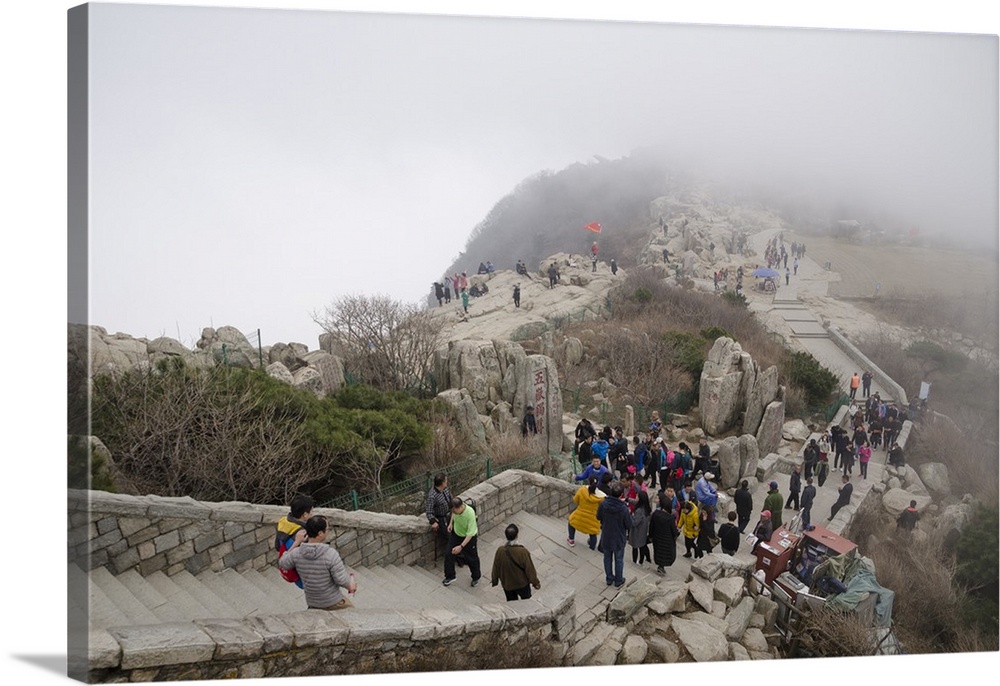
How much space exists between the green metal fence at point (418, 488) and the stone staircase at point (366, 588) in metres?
1.04

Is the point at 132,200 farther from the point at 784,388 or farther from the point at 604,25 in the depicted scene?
the point at 784,388

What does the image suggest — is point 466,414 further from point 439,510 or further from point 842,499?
point 842,499

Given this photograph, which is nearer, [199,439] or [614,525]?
[614,525]

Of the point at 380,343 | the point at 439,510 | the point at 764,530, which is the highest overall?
the point at 380,343

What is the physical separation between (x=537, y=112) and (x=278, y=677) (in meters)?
9.03

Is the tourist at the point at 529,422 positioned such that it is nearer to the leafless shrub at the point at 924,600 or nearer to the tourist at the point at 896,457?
the leafless shrub at the point at 924,600

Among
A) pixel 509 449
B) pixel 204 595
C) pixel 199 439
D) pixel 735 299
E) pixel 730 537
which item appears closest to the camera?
pixel 204 595

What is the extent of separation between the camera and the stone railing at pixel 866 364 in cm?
1432

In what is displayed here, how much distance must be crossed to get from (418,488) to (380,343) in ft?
22.4

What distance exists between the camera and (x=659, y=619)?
7.94 meters

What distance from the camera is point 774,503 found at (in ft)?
35.4


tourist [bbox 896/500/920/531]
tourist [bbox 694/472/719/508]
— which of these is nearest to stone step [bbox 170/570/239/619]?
tourist [bbox 694/472/719/508]

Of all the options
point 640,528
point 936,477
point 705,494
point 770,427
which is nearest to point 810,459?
point 936,477

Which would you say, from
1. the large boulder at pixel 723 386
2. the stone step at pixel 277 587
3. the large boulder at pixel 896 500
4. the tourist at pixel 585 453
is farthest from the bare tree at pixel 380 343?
the large boulder at pixel 896 500
